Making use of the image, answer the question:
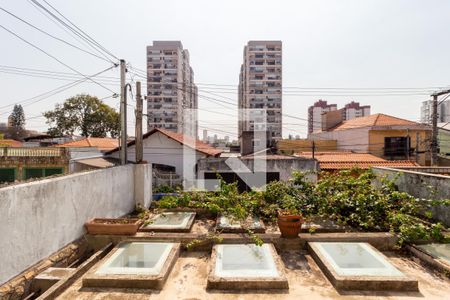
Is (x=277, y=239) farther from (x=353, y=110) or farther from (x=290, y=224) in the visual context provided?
(x=353, y=110)

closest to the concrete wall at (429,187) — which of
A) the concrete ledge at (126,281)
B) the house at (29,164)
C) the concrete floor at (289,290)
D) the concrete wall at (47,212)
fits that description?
the concrete floor at (289,290)

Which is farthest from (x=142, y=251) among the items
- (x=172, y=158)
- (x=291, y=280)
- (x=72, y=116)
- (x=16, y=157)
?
(x=72, y=116)

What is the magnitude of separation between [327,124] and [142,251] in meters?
31.0

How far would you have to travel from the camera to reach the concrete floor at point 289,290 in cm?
387

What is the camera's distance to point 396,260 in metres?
5.11

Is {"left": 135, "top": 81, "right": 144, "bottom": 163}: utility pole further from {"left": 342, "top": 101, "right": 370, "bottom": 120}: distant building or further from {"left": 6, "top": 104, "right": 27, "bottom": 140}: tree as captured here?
{"left": 342, "top": 101, "right": 370, "bottom": 120}: distant building

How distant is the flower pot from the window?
73.5 ft

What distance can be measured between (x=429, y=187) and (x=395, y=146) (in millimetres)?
19944

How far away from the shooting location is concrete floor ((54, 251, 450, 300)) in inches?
152

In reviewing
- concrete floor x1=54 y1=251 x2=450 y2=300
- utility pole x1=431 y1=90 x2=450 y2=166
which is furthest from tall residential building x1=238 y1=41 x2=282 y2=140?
concrete floor x1=54 y1=251 x2=450 y2=300

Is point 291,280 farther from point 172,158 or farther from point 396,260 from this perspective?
point 172,158

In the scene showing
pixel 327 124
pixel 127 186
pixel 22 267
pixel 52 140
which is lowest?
A: pixel 22 267

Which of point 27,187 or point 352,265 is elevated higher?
Answer: point 27,187

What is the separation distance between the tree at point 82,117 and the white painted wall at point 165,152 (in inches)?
784
